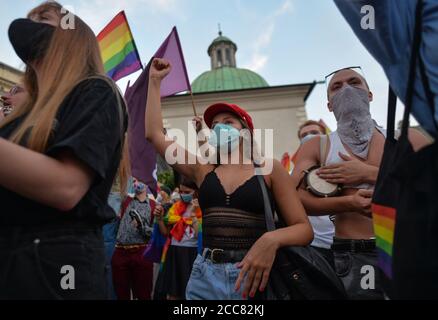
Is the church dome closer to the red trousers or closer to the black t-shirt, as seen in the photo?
the red trousers

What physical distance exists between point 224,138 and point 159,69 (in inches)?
25.7

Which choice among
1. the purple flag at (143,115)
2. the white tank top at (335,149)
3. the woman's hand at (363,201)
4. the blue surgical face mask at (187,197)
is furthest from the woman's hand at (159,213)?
the woman's hand at (363,201)

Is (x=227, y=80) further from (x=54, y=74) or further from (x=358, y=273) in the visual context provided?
(x=54, y=74)

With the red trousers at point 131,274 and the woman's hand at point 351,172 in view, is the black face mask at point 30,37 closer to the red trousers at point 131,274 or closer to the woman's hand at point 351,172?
the woman's hand at point 351,172

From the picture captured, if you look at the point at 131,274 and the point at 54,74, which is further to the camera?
the point at 131,274

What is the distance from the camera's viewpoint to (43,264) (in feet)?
3.63

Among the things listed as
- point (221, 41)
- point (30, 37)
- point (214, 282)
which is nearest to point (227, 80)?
point (221, 41)

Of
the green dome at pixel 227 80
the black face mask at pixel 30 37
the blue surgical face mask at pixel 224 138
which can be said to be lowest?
the blue surgical face mask at pixel 224 138

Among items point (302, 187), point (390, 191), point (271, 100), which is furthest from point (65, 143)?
point (271, 100)

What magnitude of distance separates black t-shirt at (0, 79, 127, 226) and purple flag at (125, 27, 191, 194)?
2.38 metres

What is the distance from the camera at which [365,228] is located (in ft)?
6.48

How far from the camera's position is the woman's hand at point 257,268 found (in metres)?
1.67

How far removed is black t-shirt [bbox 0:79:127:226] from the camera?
1116mm

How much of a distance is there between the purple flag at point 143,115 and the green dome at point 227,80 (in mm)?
23736
